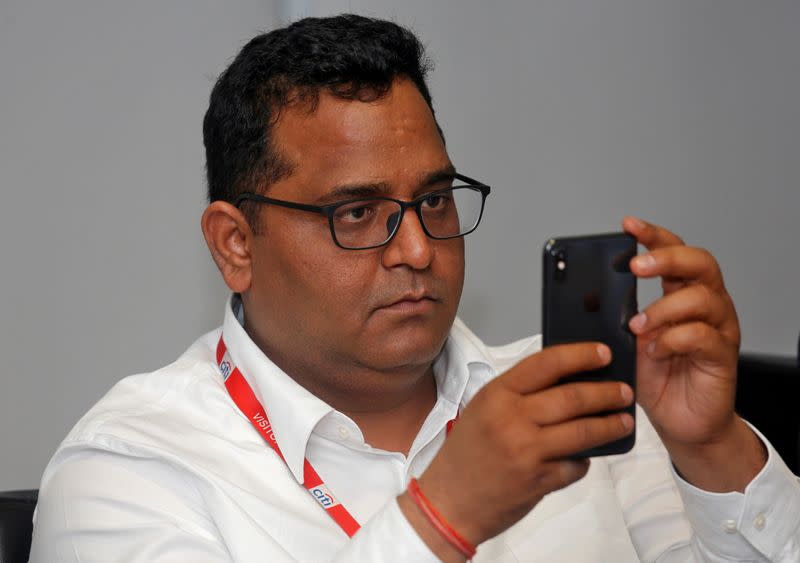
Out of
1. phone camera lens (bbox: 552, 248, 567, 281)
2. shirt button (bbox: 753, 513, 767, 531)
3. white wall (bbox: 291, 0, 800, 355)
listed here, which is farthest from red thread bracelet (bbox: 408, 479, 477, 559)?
white wall (bbox: 291, 0, 800, 355)

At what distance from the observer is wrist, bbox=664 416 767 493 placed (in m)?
1.46

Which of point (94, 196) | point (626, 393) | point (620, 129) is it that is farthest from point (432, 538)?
point (620, 129)

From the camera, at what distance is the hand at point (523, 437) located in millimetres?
1106

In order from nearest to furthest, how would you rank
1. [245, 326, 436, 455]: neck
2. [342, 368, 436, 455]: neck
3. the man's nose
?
the man's nose < [245, 326, 436, 455]: neck < [342, 368, 436, 455]: neck

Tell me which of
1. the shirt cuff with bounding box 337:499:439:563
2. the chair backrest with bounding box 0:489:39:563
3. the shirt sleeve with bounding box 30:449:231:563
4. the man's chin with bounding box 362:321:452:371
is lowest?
the chair backrest with bounding box 0:489:39:563

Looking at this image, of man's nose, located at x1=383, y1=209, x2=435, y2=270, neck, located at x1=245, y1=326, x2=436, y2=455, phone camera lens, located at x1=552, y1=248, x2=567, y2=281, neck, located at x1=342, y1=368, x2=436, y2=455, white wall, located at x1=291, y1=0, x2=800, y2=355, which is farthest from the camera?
white wall, located at x1=291, y1=0, x2=800, y2=355

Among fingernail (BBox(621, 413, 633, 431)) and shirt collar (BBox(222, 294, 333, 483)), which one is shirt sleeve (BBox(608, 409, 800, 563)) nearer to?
fingernail (BBox(621, 413, 633, 431))

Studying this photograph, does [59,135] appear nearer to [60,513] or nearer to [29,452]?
[29,452]

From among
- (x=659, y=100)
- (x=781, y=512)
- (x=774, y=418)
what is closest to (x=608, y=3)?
(x=659, y=100)

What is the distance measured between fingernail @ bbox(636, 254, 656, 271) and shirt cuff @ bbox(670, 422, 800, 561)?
0.43m

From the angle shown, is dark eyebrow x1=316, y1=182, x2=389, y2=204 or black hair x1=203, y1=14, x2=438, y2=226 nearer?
dark eyebrow x1=316, y1=182, x2=389, y2=204

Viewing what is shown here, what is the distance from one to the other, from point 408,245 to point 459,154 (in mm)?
1274

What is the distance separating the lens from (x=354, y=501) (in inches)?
66.5

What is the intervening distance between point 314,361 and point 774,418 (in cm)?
172
